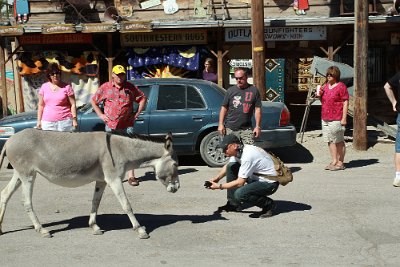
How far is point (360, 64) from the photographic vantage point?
Result: 1277 centimetres

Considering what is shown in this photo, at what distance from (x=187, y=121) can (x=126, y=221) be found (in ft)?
13.0

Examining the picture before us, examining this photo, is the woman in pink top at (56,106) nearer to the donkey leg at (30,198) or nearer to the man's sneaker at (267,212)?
the donkey leg at (30,198)

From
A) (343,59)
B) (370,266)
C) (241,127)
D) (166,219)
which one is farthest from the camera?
(343,59)

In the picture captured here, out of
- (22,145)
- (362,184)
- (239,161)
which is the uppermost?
(22,145)

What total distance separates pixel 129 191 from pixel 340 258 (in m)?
4.13

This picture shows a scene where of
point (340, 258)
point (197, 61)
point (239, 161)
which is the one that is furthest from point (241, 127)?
point (197, 61)

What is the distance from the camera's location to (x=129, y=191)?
376 inches

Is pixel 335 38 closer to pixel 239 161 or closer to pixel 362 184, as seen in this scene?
pixel 362 184

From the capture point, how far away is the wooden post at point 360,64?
12.7 m

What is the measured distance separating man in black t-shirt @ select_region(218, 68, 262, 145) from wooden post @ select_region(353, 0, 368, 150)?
14.6 feet

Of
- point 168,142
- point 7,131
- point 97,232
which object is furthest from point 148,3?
point 97,232

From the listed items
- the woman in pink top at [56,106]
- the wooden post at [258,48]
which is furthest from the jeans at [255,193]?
the wooden post at [258,48]

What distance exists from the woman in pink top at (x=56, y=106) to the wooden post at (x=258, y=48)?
4.49m

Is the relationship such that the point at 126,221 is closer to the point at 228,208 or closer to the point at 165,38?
the point at 228,208
